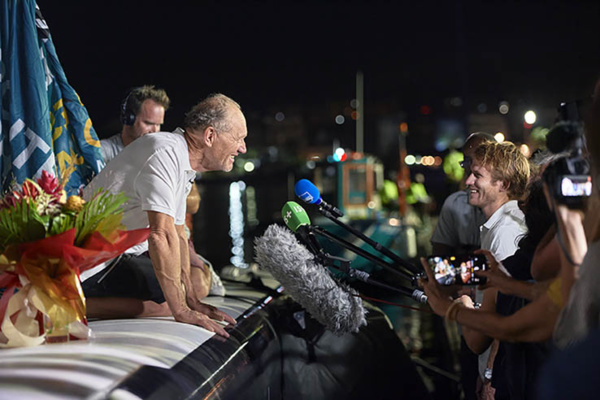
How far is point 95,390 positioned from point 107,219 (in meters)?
0.56

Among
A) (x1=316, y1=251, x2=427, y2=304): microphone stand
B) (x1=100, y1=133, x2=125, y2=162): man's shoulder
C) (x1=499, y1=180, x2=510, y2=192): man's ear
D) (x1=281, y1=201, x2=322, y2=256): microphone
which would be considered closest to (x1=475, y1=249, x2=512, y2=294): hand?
(x1=316, y1=251, x2=427, y2=304): microphone stand

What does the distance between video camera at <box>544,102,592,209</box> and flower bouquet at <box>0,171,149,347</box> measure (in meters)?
1.24

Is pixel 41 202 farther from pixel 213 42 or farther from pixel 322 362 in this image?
pixel 213 42

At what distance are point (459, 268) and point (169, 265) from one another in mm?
1176

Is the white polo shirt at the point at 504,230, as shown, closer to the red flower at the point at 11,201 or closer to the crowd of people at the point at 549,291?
the crowd of people at the point at 549,291

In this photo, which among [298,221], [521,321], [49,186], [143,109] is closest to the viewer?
[521,321]

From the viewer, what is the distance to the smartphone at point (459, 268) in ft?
5.42

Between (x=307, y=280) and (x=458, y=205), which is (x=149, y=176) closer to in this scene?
(x=307, y=280)

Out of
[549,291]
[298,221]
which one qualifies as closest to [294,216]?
[298,221]

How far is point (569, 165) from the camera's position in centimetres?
136

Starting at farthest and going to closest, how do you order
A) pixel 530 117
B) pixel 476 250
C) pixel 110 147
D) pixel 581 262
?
pixel 530 117
pixel 110 147
pixel 476 250
pixel 581 262

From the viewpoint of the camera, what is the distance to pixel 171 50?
406 cm

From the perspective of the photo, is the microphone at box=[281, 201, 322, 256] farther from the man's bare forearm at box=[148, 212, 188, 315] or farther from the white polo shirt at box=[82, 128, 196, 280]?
the man's bare forearm at box=[148, 212, 188, 315]

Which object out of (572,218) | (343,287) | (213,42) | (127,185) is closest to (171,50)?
(213,42)
